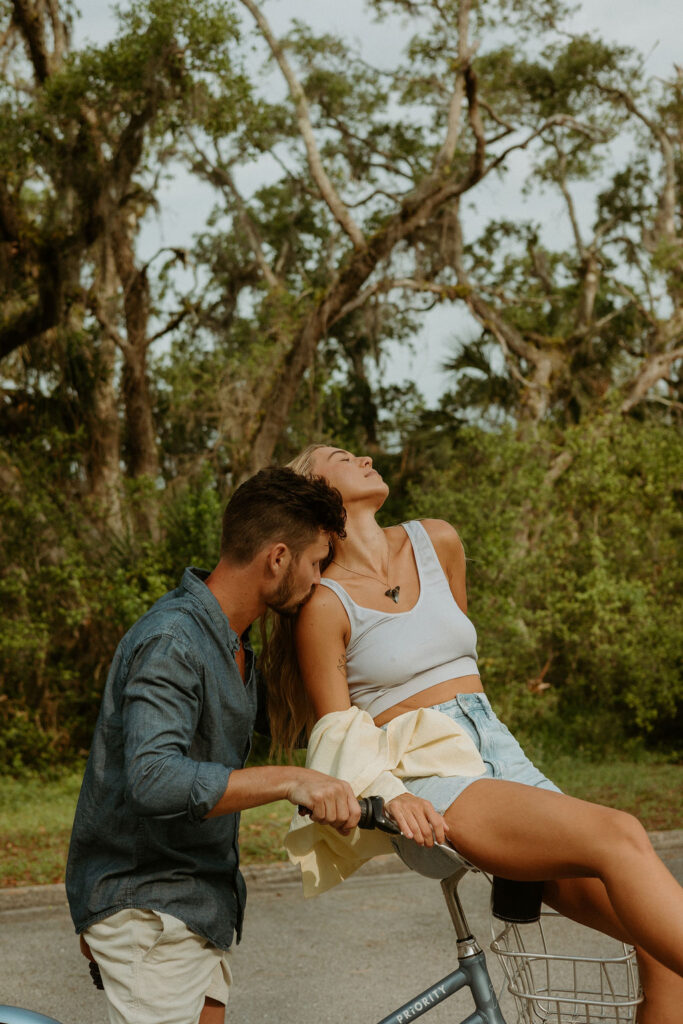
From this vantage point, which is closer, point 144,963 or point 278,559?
point 144,963

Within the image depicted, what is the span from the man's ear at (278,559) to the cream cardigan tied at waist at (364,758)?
37 centimetres

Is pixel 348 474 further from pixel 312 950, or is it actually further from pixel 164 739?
pixel 312 950

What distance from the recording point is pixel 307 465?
308 centimetres

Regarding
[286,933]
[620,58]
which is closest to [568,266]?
[620,58]

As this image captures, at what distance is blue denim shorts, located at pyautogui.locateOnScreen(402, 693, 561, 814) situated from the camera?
2.37m

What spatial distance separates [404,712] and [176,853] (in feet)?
2.28

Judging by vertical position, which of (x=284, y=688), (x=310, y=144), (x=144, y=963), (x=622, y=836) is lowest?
(x=144, y=963)

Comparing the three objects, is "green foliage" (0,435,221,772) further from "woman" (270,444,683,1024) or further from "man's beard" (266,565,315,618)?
"man's beard" (266,565,315,618)

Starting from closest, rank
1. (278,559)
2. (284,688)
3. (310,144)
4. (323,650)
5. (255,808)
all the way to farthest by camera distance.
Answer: (278,559) → (323,650) → (284,688) → (255,808) → (310,144)

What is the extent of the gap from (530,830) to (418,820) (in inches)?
9.1

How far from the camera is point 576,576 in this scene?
1212cm

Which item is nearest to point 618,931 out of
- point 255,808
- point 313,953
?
point 313,953

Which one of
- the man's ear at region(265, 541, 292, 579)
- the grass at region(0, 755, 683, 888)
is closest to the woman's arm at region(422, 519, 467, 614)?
the man's ear at region(265, 541, 292, 579)

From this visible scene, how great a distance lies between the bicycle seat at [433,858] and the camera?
2.28 metres
